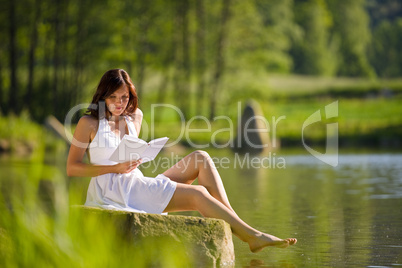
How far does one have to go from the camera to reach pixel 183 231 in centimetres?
648

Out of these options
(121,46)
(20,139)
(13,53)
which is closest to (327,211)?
(20,139)

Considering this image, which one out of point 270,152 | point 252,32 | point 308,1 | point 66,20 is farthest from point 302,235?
point 308,1

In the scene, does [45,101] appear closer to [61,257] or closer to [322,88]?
[322,88]

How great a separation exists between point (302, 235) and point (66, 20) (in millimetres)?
30397

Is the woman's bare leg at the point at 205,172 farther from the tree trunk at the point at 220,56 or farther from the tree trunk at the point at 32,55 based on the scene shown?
the tree trunk at the point at 220,56

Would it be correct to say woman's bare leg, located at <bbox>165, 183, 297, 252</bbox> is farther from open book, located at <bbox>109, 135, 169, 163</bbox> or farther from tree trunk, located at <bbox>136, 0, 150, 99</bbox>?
tree trunk, located at <bbox>136, 0, 150, 99</bbox>

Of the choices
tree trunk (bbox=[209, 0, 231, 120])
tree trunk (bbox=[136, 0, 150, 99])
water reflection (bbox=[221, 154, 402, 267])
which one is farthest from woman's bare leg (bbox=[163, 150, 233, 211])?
tree trunk (bbox=[209, 0, 231, 120])

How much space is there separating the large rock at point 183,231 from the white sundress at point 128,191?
28 cm

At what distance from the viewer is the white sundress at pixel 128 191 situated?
Answer: 6.75 m

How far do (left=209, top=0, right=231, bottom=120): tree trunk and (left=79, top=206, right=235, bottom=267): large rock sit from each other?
33.3 meters

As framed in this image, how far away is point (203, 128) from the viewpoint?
35688mm

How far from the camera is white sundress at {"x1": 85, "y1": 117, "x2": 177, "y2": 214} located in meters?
6.75

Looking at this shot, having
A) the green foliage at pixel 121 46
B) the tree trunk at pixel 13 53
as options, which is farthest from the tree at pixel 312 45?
the tree trunk at pixel 13 53

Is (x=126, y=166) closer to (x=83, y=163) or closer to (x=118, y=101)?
(x=83, y=163)
